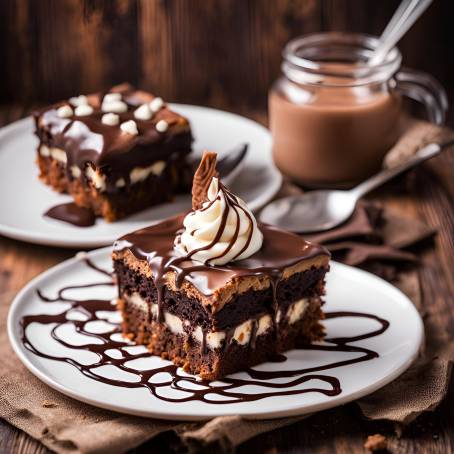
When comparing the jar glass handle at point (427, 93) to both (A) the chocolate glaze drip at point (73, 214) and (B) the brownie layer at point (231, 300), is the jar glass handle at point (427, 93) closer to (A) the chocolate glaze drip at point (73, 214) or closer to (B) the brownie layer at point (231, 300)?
(A) the chocolate glaze drip at point (73, 214)

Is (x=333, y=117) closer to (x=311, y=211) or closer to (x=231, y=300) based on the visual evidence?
(x=311, y=211)

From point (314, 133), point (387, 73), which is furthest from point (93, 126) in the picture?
point (387, 73)

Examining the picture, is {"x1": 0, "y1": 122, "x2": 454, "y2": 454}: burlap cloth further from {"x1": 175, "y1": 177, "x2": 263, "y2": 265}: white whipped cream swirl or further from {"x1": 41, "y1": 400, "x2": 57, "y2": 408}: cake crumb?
{"x1": 175, "y1": 177, "x2": 263, "y2": 265}: white whipped cream swirl

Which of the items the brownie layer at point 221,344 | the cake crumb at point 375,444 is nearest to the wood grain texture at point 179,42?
the brownie layer at point 221,344

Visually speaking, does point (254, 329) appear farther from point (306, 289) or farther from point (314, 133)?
point (314, 133)

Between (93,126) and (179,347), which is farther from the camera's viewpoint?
(93,126)

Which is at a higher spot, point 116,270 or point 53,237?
point 116,270
